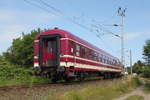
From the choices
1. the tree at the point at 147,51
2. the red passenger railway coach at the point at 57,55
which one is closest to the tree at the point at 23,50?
the tree at the point at 147,51

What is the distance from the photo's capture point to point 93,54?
81.0 feet

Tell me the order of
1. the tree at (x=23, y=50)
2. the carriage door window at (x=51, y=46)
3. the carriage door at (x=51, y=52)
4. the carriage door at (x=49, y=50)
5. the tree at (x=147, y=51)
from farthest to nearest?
the tree at (x=23, y=50), the tree at (x=147, y=51), the carriage door window at (x=51, y=46), the carriage door at (x=51, y=52), the carriage door at (x=49, y=50)

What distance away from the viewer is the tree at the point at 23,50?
1941 inches

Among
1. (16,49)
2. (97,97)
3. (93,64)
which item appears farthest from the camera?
(16,49)

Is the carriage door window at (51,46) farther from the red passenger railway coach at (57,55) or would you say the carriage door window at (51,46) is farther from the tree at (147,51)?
the tree at (147,51)

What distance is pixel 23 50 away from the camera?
166ft

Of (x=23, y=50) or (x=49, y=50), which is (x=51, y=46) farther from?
(x=23, y=50)

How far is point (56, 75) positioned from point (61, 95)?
277 inches

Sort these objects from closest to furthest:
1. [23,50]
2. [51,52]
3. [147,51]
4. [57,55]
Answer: [57,55], [51,52], [147,51], [23,50]

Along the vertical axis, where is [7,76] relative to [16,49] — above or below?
below

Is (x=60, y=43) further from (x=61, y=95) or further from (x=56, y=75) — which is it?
(x=61, y=95)

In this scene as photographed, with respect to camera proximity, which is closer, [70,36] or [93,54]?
[70,36]

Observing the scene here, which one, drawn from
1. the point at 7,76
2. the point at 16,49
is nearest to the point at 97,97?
the point at 7,76

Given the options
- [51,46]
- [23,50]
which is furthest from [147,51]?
[23,50]
